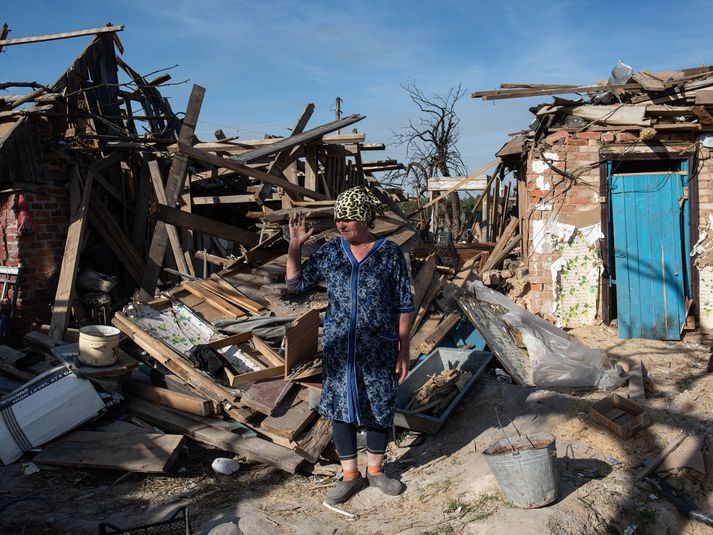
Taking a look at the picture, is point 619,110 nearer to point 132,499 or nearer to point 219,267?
point 219,267

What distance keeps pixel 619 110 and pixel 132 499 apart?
23.1ft

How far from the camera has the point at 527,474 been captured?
3.58m

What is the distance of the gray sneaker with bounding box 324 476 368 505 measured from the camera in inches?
158

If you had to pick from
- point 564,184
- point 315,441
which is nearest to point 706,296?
point 564,184

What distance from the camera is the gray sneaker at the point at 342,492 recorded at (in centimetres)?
402

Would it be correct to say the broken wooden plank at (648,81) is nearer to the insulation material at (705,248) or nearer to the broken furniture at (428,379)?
the insulation material at (705,248)

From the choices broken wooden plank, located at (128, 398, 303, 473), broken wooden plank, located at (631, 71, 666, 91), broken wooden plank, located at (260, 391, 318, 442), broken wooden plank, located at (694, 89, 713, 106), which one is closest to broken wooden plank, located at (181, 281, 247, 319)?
broken wooden plank, located at (128, 398, 303, 473)

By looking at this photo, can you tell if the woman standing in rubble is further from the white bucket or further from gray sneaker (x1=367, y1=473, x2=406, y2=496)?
the white bucket

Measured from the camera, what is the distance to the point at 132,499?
4.30m

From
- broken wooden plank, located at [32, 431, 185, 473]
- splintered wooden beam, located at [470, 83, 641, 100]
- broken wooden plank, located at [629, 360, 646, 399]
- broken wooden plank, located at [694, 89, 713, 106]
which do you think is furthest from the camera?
splintered wooden beam, located at [470, 83, 641, 100]

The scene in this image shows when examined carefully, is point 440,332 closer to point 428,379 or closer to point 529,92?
point 428,379

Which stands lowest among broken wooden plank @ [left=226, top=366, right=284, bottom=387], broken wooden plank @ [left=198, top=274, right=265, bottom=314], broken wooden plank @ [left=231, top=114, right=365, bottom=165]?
broken wooden plank @ [left=226, top=366, right=284, bottom=387]

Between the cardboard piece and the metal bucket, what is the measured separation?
3.26 meters

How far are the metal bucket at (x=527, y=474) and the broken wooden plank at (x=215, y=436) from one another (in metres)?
1.62
